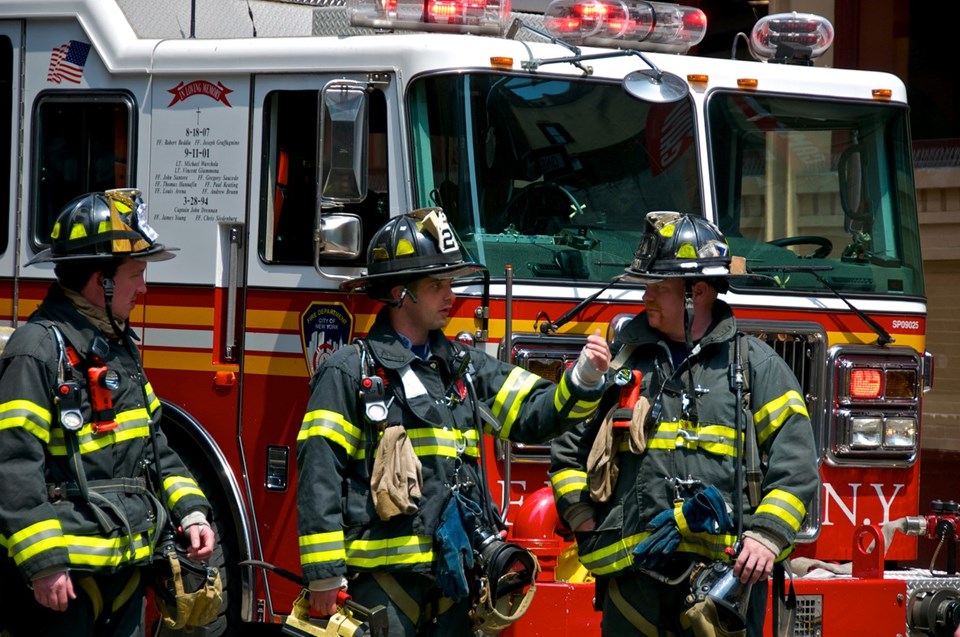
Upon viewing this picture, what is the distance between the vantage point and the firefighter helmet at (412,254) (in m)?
4.53

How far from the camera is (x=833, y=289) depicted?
636 centimetres

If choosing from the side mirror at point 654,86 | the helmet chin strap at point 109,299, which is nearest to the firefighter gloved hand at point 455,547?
the helmet chin strap at point 109,299

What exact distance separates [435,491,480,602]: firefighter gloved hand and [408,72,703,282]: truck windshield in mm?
1654

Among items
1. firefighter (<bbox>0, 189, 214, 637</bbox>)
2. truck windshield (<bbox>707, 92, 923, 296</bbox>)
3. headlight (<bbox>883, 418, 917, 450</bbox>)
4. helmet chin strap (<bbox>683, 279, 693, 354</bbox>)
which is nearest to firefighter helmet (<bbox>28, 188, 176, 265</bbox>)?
firefighter (<bbox>0, 189, 214, 637</bbox>)

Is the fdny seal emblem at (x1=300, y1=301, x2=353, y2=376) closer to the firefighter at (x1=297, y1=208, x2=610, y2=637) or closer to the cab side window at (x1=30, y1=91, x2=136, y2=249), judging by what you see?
the cab side window at (x1=30, y1=91, x2=136, y2=249)

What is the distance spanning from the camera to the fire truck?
5895mm

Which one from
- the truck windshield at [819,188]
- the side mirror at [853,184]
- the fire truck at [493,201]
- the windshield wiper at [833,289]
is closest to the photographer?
the fire truck at [493,201]

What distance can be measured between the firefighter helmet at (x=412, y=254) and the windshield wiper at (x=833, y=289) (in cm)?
207

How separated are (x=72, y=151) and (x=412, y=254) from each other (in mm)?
2595

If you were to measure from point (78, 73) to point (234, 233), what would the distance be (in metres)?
1.06

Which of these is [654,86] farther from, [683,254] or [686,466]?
[686,466]

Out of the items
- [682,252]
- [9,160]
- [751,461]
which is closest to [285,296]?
[9,160]

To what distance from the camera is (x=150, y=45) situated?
6.40 meters

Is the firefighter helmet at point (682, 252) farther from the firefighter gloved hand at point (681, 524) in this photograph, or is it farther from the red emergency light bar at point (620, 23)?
the red emergency light bar at point (620, 23)
